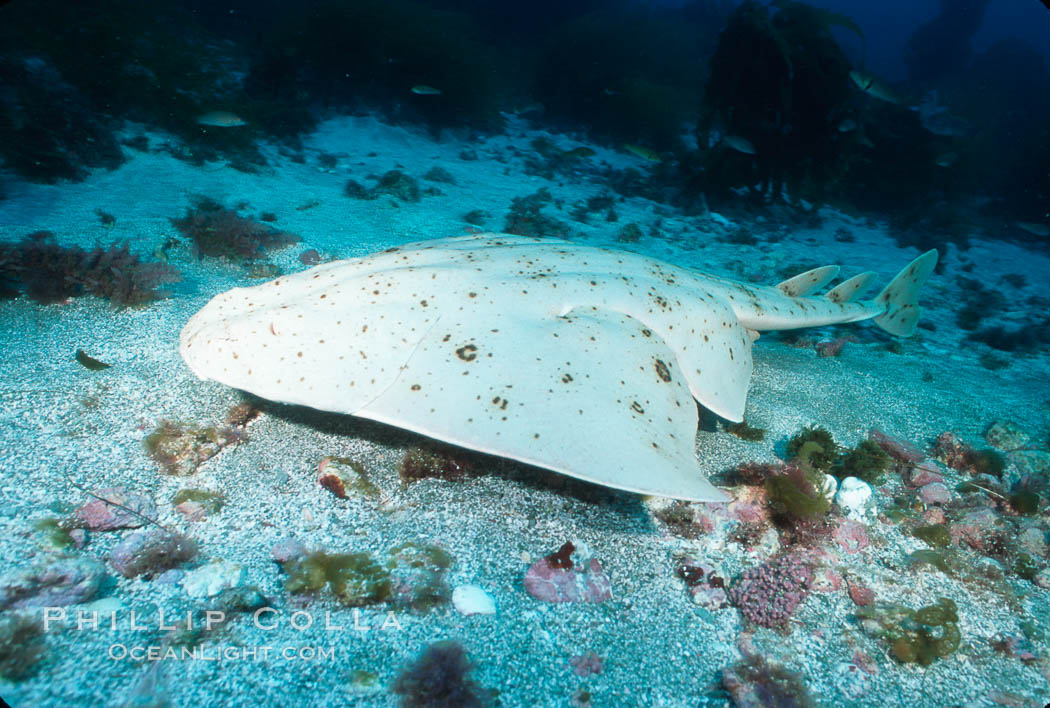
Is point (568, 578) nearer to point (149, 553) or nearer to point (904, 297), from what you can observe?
point (149, 553)

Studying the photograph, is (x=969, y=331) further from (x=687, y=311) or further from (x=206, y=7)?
(x=206, y=7)

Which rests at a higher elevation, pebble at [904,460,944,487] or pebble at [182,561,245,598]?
pebble at [182,561,245,598]

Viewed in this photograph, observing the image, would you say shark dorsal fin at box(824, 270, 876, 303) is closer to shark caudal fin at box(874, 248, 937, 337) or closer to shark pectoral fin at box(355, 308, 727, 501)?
shark caudal fin at box(874, 248, 937, 337)

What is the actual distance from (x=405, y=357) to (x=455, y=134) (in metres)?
17.3

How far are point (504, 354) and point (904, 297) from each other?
6.63 metres

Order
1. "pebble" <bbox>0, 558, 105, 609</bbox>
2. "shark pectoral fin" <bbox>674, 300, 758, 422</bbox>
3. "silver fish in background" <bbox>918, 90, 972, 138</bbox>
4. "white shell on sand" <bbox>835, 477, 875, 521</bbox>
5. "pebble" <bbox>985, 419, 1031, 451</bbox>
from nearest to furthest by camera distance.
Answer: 1. "pebble" <bbox>0, 558, 105, 609</bbox>
2. "white shell on sand" <bbox>835, 477, 875, 521</bbox>
3. "shark pectoral fin" <bbox>674, 300, 758, 422</bbox>
4. "pebble" <bbox>985, 419, 1031, 451</bbox>
5. "silver fish in background" <bbox>918, 90, 972, 138</bbox>

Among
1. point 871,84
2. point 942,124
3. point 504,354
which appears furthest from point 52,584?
point 942,124

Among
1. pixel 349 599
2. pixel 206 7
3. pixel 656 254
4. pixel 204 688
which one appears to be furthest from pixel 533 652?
pixel 206 7

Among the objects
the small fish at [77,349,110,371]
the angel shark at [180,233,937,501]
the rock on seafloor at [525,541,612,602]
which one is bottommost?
the small fish at [77,349,110,371]

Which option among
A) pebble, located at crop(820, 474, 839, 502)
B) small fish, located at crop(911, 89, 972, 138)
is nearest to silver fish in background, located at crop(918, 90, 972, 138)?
small fish, located at crop(911, 89, 972, 138)

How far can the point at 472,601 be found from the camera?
93.3 inches

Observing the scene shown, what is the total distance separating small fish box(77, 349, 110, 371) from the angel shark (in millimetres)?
1310

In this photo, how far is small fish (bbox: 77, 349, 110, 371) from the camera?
147 inches

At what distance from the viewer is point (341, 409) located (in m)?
2.54
